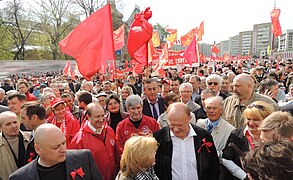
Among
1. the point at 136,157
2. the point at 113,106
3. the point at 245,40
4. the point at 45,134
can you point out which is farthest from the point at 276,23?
the point at 245,40

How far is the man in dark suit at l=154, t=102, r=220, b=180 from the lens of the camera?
→ 288cm

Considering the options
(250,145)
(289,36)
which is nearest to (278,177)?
(250,145)

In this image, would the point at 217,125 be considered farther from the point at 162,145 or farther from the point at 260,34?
the point at 260,34

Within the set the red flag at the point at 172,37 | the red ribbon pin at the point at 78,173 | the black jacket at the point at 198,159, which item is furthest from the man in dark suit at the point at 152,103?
the red flag at the point at 172,37

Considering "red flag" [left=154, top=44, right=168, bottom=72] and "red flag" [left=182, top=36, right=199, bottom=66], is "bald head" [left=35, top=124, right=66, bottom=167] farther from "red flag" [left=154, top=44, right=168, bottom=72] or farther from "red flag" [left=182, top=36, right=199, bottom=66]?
"red flag" [left=182, top=36, right=199, bottom=66]

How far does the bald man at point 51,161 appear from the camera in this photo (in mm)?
2443

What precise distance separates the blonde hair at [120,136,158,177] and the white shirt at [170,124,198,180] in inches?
23.4

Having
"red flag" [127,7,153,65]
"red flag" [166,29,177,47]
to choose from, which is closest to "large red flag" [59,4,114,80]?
"red flag" [127,7,153,65]

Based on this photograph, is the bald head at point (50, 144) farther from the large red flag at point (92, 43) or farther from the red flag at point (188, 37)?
the red flag at point (188, 37)

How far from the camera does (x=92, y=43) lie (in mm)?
5293

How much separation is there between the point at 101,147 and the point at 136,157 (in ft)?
3.63

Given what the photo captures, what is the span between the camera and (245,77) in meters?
4.16

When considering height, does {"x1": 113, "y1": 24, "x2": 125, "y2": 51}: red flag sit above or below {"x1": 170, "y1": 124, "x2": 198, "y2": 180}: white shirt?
above

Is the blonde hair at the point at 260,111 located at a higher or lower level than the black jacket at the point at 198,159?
higher
